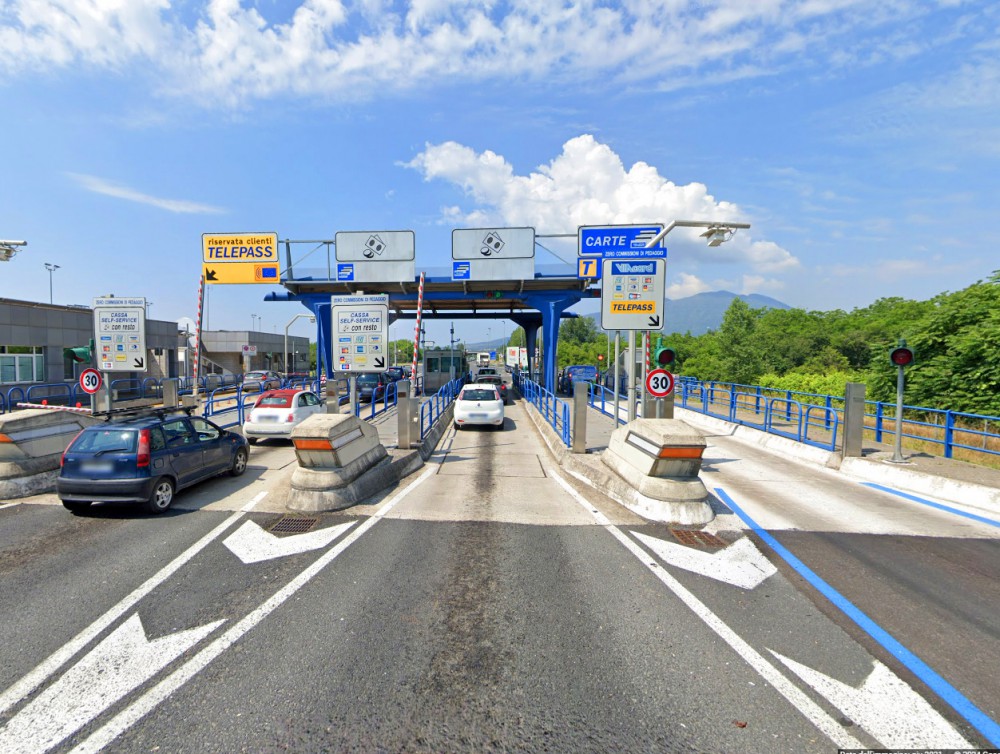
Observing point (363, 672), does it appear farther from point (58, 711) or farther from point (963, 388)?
point (963, 388)

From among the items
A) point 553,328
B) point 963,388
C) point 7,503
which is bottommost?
point 7,503

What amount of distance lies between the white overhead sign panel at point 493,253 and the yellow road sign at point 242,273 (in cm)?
845

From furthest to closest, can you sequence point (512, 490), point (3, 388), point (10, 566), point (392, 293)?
point (392, 293), point (3, 388), point (512, 490), point (10, 566)

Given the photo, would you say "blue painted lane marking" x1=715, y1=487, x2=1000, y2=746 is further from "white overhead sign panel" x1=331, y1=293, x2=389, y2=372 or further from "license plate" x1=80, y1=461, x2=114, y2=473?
"license plate" x1=80, y1=461, x2=114, y2=473

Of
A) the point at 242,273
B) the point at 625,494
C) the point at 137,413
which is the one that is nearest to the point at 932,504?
the point at 625,494

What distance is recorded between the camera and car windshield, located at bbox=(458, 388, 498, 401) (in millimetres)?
17750

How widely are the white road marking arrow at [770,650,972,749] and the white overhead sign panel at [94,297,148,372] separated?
15661 millimetres

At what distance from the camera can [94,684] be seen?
11.7 ft

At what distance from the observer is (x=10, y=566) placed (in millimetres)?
5664

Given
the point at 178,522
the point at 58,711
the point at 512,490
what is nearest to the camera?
the point at 58,711

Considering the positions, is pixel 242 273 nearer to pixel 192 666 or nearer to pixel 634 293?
pixel 634 293

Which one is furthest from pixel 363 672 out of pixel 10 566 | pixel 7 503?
pixel 7 503

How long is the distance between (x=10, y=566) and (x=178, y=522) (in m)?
1.81

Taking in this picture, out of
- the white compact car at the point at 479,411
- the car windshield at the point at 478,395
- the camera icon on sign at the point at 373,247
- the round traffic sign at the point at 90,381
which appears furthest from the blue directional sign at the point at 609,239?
the round traffic sign at the point at 90,381
